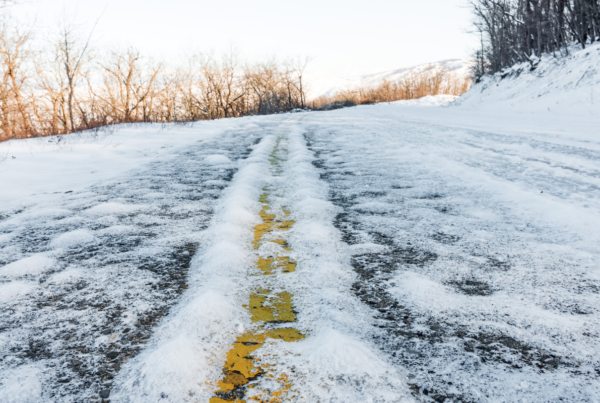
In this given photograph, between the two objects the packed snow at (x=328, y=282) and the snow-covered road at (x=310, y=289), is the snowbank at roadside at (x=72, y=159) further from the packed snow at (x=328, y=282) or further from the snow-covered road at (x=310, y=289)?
the snow-covered road at (x=310, y=289)

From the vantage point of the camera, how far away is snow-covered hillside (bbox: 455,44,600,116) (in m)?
8.54

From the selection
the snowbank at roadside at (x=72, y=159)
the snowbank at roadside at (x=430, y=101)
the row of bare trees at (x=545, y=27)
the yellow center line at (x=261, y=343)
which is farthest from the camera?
the snowbank at roadside at (x=430, y=101)

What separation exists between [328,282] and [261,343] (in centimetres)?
48

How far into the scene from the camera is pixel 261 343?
46.7 inches

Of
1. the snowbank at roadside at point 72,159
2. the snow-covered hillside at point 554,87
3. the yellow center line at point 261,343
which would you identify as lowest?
the yellow center line at point 261,343

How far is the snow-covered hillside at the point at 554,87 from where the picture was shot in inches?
336

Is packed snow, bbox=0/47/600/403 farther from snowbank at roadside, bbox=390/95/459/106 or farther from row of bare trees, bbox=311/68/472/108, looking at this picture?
row of bare trees, bbox=311/68/472/108

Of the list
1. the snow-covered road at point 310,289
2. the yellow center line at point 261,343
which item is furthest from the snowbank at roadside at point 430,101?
the yellow center line at point 261,343

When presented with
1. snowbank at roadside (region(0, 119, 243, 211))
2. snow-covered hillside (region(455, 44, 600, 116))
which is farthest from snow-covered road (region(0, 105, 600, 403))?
snow-covered hillside (region(455, 44, 600, 116))

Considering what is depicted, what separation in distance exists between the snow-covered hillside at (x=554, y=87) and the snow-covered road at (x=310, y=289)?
22.5 ft

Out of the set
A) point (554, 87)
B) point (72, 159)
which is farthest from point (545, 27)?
point (72, 159)

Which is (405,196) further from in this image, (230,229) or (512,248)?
(230,229)

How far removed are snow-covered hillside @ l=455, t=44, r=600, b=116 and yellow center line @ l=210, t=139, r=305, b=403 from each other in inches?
359

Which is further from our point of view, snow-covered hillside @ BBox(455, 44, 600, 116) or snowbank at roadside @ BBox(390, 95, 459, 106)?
snowbank at roadside @ BBox(390, 95, 459, 106)
